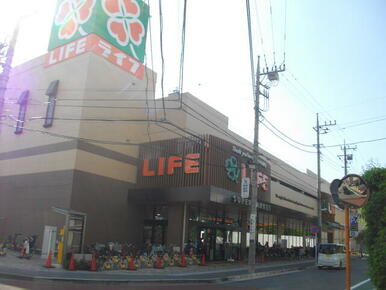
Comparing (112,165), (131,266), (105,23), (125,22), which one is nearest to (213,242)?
(112,165)

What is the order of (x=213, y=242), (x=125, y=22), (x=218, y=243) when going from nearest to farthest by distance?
(x=213, y=242)
(x=218, y=243)
(x=125, y=22)

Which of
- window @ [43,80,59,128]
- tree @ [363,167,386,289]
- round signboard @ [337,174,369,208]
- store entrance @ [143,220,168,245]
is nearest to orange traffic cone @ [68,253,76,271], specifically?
store entrance @ [143,220,168,245]

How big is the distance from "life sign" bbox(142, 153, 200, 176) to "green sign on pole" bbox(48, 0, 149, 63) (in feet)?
30.2

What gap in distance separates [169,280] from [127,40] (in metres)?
20.2

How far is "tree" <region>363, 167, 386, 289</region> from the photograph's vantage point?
27.6ft

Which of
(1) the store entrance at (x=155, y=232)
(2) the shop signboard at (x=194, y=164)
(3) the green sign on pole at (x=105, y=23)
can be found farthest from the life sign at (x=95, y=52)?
(1) the store entrance at (x=155, y=232)

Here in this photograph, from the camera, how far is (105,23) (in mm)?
28312

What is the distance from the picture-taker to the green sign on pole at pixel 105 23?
2781 cm

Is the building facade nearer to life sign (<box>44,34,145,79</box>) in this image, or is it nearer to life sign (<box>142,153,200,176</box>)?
life sign (<box>142,153,200,176</box>)

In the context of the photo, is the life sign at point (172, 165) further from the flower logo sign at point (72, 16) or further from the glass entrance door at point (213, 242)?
the flower logo sign at point (72, 16)

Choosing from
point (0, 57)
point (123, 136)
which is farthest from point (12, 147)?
point (0, 57)

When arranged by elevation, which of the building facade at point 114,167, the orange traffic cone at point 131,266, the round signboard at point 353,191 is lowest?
the orange traffic cone at point 131,266

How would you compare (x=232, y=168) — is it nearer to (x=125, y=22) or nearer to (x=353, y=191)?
(x=125, y=22)

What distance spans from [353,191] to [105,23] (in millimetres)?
24787
